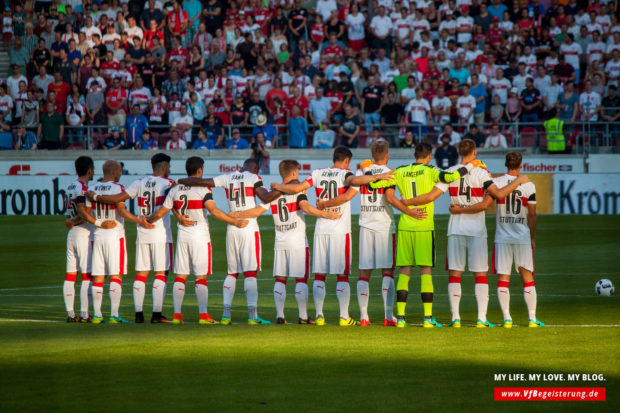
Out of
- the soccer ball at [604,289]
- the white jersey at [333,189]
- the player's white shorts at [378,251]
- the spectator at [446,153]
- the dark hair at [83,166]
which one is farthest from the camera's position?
the spectator at [446,153]

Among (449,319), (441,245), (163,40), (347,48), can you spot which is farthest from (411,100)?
(449,319)

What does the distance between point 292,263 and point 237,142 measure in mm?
17383

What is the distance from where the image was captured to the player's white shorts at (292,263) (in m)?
11.5

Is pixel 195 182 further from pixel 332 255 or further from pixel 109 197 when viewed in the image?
pixel 332 255

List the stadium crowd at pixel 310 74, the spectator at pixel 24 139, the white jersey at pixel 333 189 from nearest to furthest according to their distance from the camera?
the white jersey at pixel 333 189 → the stadium crowd at pixel 310 74 → the spectator at pixel 24 139

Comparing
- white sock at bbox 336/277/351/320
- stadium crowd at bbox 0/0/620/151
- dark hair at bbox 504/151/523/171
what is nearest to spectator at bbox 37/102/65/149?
stadium crowd at bbox 0/0/620/151

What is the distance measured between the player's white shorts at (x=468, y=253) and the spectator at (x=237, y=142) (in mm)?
17994

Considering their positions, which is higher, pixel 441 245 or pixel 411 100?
pixel 411 100

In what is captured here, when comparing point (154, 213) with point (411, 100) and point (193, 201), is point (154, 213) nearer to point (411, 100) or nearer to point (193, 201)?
point (193, 201)

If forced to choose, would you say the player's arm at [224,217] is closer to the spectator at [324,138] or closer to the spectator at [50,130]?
the spectator at [324,138]

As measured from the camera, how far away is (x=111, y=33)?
1245 inches

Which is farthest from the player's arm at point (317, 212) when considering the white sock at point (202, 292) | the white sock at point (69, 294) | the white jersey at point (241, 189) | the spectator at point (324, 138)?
the spectator at point (324, 138)

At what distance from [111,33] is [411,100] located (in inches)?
433

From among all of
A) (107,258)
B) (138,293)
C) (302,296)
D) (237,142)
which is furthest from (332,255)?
(237,142)
